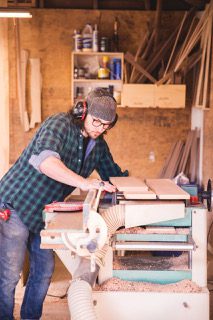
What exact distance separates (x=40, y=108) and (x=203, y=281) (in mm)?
4357

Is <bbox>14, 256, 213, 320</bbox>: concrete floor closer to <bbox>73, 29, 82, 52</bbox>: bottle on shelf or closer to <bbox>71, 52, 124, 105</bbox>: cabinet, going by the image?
<bbox>71, 52, 124, 105</bbox>: cabinet

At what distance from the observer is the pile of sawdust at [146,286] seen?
8.45 ft

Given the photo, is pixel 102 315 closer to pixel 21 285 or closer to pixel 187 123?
pixel 21 285

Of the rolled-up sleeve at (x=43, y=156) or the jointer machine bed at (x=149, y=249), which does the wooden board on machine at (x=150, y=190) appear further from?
the rolled-up sleeve at (x=43, y=156)

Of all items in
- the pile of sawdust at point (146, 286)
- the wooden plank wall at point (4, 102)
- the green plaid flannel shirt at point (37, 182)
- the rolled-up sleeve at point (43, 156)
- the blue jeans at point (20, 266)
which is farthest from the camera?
the wooden plank wall at point (4, 102)

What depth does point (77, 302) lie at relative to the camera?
226cm

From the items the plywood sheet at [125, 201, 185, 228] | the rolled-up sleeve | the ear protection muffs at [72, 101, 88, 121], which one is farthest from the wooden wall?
the plywood sheet at [125, 201, 185, 228]

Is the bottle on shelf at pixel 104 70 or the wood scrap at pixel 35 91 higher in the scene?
the bottle on shelf at pixel 104 70

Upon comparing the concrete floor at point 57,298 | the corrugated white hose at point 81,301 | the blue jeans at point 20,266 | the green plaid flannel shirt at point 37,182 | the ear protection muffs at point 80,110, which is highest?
the ear protection muffs at point 80,110

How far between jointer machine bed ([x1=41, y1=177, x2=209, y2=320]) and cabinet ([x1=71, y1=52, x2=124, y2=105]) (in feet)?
11.9

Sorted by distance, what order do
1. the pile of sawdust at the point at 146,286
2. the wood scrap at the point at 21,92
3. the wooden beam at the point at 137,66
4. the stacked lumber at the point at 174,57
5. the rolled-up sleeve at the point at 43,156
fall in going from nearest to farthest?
the pile of sawdust at the point at 146,286
the rolled-up sleeve at the point at 43,156
the stacked lumber at the point at 174,57
the wooden beam at the point at 137,66
the wood scrap at the point at 21,92

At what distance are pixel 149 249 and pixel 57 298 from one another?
2085 millimetres

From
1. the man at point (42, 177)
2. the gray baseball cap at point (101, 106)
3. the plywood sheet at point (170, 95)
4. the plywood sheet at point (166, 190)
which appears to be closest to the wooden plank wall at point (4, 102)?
the man at point (42, 177)

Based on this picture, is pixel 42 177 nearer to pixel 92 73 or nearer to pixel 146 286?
pixel 146 286
